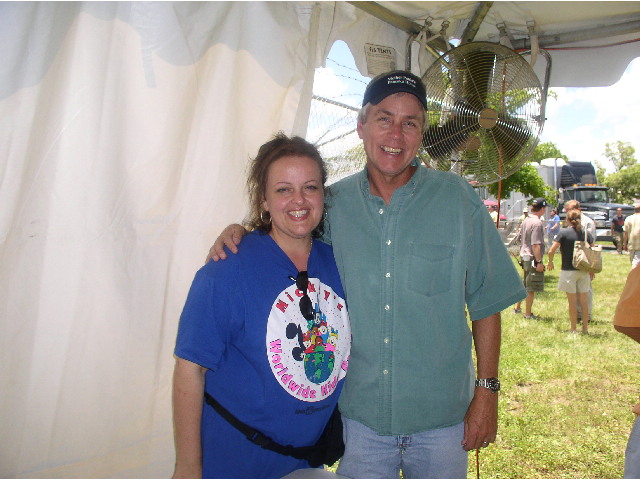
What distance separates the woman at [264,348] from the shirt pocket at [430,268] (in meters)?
0.36

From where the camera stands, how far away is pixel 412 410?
1732mm

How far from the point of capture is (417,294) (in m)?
1.75

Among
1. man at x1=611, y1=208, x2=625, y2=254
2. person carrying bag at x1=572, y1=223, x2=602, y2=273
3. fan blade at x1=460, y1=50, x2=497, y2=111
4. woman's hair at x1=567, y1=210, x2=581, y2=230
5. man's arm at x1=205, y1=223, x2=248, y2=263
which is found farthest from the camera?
man at x1=611, y1=208, x2=625, y2=254

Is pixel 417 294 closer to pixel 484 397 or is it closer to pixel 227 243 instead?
pixel 484 397

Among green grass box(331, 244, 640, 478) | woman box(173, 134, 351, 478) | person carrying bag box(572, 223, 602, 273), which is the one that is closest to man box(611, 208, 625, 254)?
green grass box(331, 244, 640, 478)

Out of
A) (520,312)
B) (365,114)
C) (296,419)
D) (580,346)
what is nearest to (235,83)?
(365,114)

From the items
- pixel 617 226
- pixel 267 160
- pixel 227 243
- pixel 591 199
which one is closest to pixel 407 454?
pixel 227 243

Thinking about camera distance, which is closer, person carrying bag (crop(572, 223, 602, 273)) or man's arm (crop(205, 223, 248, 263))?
man's arm (crop(205, 223, 248, 263))

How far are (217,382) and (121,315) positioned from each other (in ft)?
2.43

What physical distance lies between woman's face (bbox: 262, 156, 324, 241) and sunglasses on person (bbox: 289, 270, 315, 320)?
16 centimetres

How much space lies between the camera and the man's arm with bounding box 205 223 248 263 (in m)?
1.51

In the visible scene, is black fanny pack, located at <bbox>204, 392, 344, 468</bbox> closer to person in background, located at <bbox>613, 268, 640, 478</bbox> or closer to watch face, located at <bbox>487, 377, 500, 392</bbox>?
watch face, located at <bbox>487, 377, 500, 392</bbox>

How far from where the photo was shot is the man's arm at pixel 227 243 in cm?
151

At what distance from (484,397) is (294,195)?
3.66 ft
